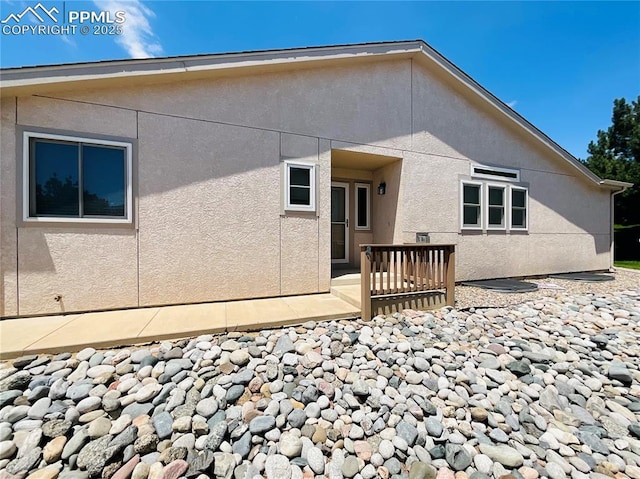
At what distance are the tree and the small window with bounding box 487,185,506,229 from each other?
1436 cm

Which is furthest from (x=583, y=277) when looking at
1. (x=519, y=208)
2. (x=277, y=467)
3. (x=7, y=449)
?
(x=7, y=449)

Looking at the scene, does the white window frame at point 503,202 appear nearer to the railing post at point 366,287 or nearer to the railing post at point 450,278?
the railing post at point 450,278

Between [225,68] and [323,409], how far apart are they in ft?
17.3

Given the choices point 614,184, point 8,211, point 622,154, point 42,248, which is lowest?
point 42,248

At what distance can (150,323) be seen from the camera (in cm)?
349

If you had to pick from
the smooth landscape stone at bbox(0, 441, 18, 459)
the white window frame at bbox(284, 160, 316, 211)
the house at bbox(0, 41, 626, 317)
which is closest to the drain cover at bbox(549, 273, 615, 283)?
the house at bbox(0, 41, 626, 317)

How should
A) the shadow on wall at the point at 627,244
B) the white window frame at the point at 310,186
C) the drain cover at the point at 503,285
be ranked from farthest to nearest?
the shadow on wall at the point at 627,244 < the drain cover at the point at 503,285 < the white window frame at the point at 310,186

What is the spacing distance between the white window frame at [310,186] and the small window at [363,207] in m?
2.39

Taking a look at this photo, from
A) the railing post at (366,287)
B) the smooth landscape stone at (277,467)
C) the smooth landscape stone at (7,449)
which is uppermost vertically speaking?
the railing post at (366,287)

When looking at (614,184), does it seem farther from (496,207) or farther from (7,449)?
(7,449)

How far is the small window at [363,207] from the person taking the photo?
23.5 ft

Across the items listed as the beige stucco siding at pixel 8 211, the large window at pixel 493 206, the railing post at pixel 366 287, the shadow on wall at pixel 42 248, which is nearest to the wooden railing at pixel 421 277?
the railing post at pixel 366 287

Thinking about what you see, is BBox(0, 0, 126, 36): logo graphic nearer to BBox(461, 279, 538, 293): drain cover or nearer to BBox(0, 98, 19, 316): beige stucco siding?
BBox(0, 98, 19, 316): beige stucco siding

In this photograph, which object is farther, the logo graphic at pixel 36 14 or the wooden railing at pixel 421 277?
the wooden railing at pixel 421 277
